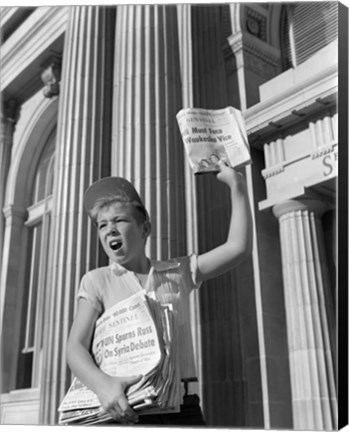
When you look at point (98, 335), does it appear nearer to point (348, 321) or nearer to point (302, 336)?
point (348, 321)

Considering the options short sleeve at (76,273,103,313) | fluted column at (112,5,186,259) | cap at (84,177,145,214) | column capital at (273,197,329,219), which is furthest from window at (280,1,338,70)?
short sleeve at (76,273,103,313)

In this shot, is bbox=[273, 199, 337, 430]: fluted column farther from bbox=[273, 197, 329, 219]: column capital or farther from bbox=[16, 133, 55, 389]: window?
bbox=[16, 133, 55, 389]: window

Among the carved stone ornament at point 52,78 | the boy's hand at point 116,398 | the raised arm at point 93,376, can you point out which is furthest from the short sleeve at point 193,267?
the carved stone ornament at point 52,78

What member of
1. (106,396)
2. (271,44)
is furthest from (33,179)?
(106,396)

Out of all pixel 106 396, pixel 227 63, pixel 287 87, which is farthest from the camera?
pixel 227 63

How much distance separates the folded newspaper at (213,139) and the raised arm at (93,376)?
1.15 metres

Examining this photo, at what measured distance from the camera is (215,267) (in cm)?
338

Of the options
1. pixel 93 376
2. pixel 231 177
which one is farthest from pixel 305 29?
pixel 93 376

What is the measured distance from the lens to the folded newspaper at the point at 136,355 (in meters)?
3.03

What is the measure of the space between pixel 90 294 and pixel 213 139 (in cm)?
126

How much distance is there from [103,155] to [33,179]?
606cm

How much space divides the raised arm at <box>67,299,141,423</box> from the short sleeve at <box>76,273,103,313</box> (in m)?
0.03

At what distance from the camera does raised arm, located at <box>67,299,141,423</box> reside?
2.84 meters

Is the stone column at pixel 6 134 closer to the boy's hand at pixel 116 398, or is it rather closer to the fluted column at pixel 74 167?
the fluted column at pixel 74 167
